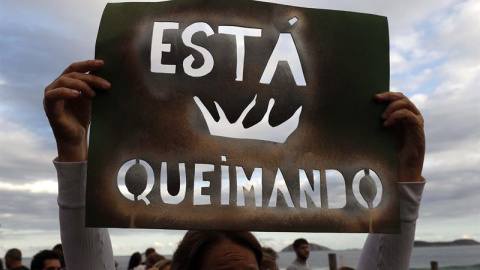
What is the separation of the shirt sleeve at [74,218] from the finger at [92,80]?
262 mm

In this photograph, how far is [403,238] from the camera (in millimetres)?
1932

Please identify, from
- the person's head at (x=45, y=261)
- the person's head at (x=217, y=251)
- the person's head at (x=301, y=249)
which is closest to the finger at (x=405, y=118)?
the person's head at (x=217, y=251)

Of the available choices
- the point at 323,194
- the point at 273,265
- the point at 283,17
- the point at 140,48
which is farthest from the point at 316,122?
the point at 140,48

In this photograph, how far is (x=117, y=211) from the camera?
1.73 meters

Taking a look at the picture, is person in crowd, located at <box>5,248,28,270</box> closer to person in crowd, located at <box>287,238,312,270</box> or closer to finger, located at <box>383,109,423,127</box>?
person in crowd, located at <box>287,238,312,270</box>

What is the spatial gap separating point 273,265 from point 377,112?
66cm

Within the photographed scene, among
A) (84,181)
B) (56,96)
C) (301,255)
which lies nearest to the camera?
(56,96)

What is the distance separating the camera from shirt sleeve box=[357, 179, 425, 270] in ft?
6.28

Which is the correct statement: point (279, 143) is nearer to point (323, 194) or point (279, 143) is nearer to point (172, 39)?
point (323, 194)

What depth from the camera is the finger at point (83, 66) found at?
177 cm

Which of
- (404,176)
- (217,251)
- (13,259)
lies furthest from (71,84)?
(13,259)

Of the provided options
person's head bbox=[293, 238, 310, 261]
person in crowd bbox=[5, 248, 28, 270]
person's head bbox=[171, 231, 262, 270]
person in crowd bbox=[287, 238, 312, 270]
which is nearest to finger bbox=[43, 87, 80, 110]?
person's head bbox=[171, 231, 262, 270]

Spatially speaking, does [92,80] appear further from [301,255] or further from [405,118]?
[301,255]

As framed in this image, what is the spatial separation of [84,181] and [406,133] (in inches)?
44.2
